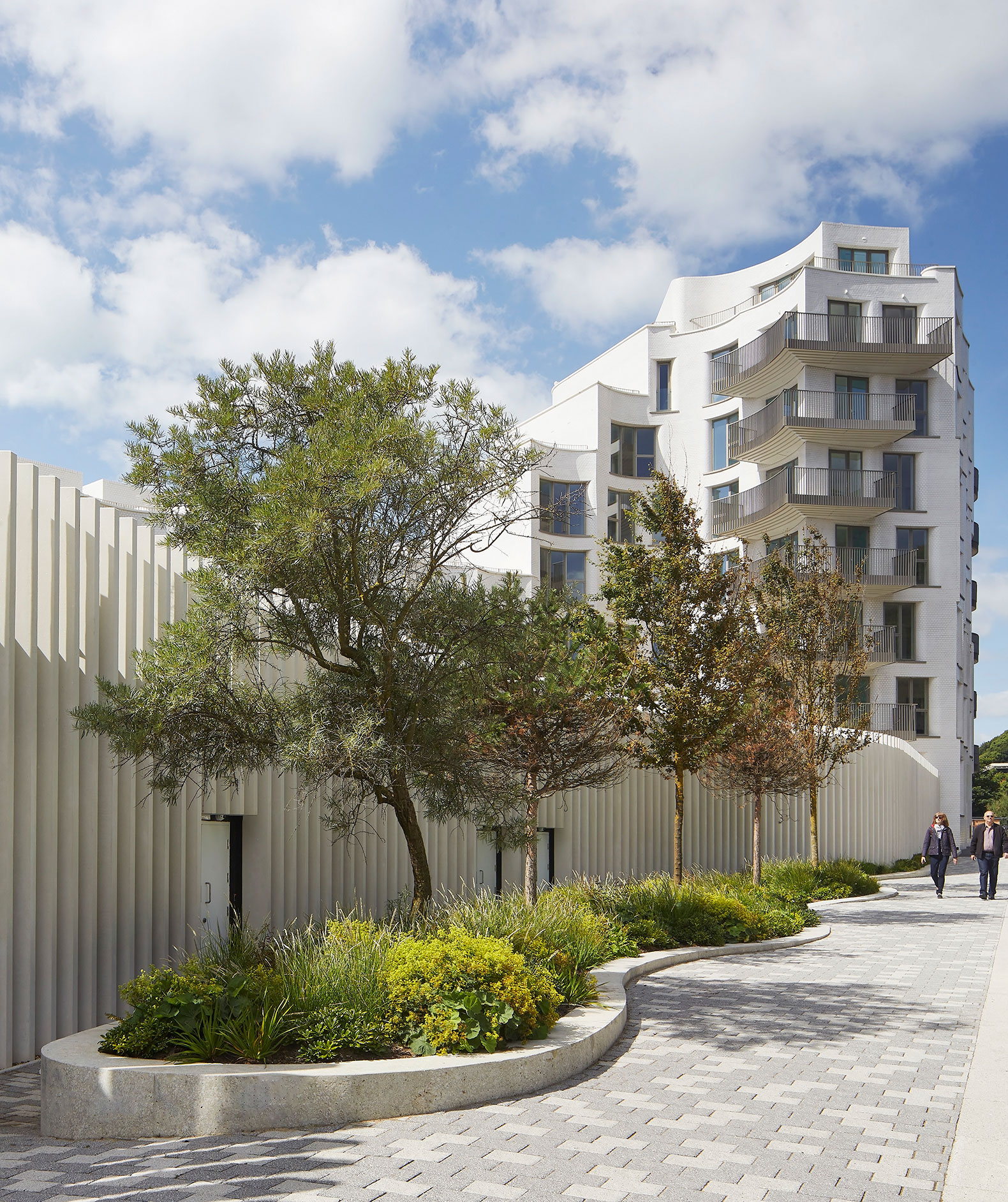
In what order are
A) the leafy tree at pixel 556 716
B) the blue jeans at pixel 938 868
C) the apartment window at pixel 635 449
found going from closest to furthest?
the leafy tree at pixel 556 716 → the blue jeans at pixel 938 868 → the apartment window at pixel 635 449

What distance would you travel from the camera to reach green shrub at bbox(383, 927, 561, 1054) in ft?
22.4

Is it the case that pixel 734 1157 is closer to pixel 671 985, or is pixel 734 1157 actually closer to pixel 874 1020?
pixel 874 1020

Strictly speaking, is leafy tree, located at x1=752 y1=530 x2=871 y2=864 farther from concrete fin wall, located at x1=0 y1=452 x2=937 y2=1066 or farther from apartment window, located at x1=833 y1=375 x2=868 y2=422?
apartment window, located at x1=833 y1=375 x2=868 y2=422

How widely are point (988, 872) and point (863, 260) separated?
88.3 feet

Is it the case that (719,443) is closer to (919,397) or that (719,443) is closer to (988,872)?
(919,397)

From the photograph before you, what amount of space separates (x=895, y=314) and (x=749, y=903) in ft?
93.0

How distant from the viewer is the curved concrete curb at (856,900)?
1881cm

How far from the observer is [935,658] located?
3753cm

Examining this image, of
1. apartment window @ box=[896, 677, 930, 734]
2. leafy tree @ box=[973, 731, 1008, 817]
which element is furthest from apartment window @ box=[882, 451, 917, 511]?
leafy tree @ box=[973, 731, 1008, 817]

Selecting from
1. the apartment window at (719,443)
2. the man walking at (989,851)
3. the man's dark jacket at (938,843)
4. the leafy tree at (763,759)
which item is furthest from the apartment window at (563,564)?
the man walking at (989,851)

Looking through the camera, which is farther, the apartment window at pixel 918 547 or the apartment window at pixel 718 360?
the apartment window at pixel 718 360

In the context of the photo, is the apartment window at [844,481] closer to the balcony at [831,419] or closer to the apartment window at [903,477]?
the balcony at [831,419]

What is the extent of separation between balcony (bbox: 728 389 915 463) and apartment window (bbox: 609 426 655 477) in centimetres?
511

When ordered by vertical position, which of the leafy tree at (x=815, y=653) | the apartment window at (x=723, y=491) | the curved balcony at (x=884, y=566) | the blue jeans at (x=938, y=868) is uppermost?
the apartment window at (x=723, y=491)
